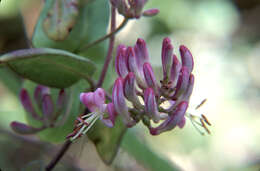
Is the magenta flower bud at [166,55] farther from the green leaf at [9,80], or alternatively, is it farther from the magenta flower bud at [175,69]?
the green leaf at [9,80]

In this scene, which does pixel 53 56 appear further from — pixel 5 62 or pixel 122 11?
pixel 122 11

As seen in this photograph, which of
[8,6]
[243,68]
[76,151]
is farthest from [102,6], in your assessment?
[243,68]

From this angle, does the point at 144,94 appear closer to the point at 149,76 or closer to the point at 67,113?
the point at 149,76

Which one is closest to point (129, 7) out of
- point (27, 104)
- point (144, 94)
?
point (144, 94)

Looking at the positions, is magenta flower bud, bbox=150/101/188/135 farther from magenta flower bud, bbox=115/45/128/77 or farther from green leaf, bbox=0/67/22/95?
green leaf, bbox=0/67/22/95

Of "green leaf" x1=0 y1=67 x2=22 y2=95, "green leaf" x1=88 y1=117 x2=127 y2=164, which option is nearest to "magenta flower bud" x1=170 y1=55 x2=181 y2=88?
"green leaf" x1=88 y1=117 x2=127 y2=164
